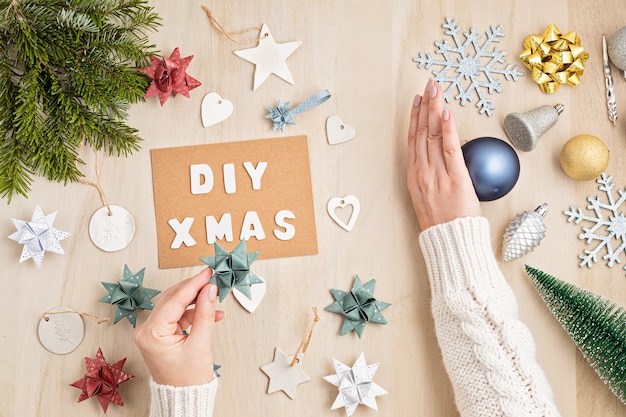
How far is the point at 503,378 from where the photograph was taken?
3.68 ft

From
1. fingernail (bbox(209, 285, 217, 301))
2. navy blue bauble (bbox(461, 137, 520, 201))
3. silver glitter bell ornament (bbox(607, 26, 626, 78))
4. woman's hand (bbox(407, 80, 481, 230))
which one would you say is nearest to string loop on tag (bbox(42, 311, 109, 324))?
fingernail (bbox(209, 285, 217, 301))

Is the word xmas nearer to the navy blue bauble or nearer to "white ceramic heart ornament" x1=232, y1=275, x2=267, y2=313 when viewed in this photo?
"white ceramic heart ornament" x1=232, y1=275, x2=267, y2=313

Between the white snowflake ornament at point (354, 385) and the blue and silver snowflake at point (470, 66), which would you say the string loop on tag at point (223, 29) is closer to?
the blue and silver snowflake at point (470, 66)

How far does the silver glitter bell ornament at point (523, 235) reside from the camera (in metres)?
1.26

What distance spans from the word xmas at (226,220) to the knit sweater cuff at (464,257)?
13.6 inches

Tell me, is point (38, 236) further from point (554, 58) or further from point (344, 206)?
point (554, 58)

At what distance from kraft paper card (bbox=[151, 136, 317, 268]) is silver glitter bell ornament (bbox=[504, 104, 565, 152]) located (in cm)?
50

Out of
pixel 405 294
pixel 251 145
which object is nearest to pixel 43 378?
pixel 251 145

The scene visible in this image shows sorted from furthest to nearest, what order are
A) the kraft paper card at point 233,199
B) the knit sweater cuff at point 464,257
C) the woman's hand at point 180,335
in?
the kraft paper card at point 233,199
the knit sweater cuff at point 464,257
the woman's hand at point 180,335

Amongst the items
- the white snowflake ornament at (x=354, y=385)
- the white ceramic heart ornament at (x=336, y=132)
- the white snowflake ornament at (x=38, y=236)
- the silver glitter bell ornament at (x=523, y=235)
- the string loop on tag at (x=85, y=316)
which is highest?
the white ceramic heart ornament at (x=336, y=132)

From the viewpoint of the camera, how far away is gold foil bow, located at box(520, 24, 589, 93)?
1313mm

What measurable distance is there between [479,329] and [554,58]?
2.21 feet

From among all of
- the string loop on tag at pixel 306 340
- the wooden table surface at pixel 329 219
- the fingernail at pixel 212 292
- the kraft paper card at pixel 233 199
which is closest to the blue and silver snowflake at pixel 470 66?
the wooden table surface at pixel 329 219

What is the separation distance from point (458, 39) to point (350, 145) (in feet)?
1.22
